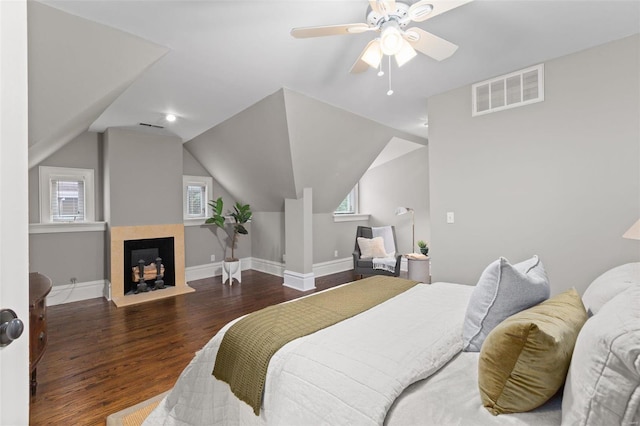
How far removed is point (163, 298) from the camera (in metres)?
4.28

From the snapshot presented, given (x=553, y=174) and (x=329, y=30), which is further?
(x=553, y=174)

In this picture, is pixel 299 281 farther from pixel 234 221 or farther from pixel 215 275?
pixel 234 221

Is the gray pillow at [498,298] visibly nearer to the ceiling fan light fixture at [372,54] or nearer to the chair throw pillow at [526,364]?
the chair throw pillow at [526,364]

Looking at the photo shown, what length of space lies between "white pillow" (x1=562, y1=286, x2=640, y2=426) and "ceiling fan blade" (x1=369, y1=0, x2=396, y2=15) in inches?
62.4

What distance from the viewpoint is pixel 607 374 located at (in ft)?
2.40

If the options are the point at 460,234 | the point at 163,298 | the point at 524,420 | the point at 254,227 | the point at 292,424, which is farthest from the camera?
the point at 254,227

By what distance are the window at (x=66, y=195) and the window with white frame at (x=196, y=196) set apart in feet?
4.52

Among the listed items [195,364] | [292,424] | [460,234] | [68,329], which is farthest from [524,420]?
[68,329]

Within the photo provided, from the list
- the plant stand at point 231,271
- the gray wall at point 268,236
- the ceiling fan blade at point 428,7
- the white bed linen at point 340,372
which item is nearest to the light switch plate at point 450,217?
the white bed linen at point 340,372

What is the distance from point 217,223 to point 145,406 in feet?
11.6

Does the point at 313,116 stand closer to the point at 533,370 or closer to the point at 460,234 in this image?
the point at 460,234

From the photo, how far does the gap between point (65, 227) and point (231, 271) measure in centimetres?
234

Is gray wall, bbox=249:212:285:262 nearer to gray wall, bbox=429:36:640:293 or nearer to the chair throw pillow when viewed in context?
gray wall, bbox=429:36:640:293

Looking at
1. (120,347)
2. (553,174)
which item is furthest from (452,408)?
(120,347)
